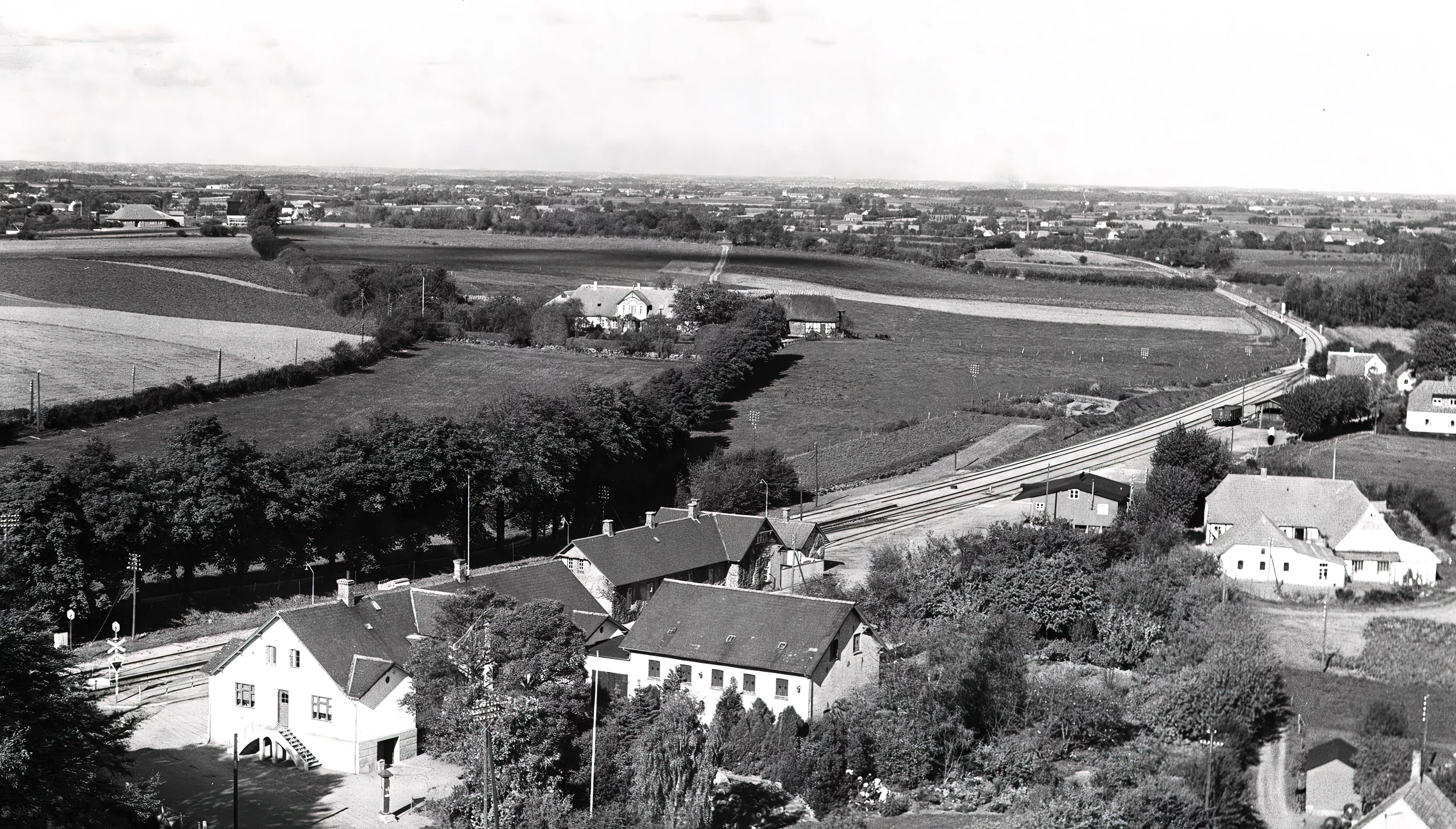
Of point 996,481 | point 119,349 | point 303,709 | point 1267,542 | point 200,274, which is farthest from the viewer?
point 200,274

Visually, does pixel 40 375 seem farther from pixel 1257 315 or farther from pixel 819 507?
pixel 1257 315

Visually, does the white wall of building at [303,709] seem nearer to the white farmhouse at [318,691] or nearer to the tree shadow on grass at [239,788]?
the white farmhouse at [318,691]

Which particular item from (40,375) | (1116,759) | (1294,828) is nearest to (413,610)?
(1116,759)

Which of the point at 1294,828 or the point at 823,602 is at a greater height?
the point at 823,602

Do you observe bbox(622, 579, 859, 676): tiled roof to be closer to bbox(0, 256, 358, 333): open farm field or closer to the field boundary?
bbox(0, 256, 358, 333): open farm field

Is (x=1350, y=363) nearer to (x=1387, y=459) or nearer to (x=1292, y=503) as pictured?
(x=1387, y=459)

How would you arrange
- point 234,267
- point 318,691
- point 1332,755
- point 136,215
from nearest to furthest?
point 1332,755 → point 318,691 → point 234,267 → point 136,215

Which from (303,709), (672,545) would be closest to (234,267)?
(672,545)
